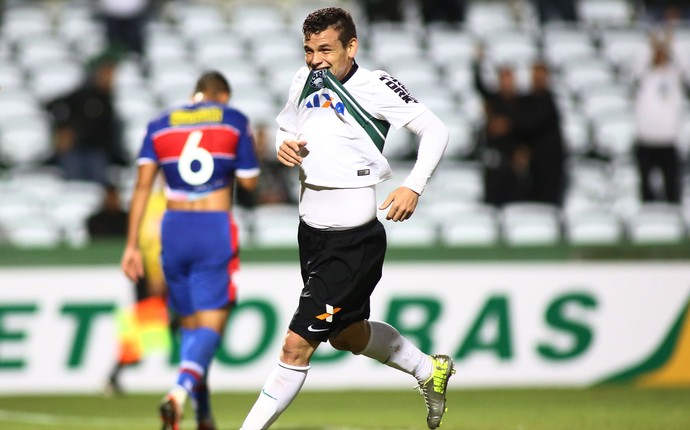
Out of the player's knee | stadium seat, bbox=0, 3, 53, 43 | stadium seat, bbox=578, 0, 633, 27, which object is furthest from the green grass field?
stadium seat, bbox=578, 0, 633, 27

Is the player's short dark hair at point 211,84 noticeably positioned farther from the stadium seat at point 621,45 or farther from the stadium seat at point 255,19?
the stadium seat at point 621,45

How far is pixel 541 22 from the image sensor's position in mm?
17922

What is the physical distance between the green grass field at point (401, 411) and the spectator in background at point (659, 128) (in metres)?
3.33

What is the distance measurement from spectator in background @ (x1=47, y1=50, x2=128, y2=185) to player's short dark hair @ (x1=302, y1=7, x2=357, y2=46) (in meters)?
8.23

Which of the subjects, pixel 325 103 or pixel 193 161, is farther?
pixel 193 161

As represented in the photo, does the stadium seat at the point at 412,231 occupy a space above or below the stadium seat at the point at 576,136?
below

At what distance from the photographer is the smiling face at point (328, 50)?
600cm

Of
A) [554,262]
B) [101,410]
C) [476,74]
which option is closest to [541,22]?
[476,74]

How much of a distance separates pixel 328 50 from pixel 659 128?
8.69 meters

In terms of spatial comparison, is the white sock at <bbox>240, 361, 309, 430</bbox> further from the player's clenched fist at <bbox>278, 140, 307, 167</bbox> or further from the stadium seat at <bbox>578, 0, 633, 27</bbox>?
the stadium seat at <bbox>578, 0, 633, 27</bbox>

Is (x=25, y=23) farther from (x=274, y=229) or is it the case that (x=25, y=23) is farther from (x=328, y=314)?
(x=328, y=314)

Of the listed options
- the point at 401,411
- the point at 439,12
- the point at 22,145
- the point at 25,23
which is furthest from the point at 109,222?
the point at 439,12

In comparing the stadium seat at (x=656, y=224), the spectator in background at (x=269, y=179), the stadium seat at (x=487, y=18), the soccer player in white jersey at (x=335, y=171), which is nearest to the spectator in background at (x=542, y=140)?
the stadium seat at (x=656, y=224)

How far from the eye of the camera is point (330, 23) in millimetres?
5980
